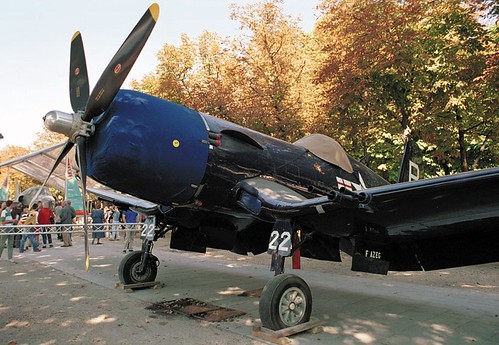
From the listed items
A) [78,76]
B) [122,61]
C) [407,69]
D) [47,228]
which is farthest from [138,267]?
[407,69]

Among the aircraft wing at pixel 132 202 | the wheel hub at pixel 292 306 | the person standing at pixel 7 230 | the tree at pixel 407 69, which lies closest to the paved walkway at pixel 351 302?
the wheel hub at pixel 292 306

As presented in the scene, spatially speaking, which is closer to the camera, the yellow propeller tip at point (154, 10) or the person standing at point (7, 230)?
the yellow propeller tip at point (154, 10)

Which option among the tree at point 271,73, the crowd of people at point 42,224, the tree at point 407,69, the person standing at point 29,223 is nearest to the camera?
the tree at point 407,69

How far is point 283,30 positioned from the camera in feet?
55.3

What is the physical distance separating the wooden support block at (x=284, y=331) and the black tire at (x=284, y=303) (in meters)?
0.07

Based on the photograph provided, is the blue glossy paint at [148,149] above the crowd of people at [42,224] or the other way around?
above

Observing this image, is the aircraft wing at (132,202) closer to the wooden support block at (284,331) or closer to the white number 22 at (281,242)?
the white number 22 at (281,242)

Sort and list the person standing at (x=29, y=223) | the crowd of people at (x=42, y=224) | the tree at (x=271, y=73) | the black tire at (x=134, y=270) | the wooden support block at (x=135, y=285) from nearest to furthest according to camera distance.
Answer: the wooden support block at (x=135, y=285) → the black tire at (x=134, y=270) → the crowd of people at (x=42, y=224) → the person standing at (x=29, y=223) → the tree at (x=271, y=73)

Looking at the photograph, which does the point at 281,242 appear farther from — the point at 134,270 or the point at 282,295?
the point at 134,270

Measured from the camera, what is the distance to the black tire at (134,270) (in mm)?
7574

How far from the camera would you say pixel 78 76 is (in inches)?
218

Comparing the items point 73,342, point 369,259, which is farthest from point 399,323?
point 73,342

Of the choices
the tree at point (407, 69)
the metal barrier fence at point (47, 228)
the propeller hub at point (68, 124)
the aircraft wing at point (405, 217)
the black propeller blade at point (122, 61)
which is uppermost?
the tree at point (407, 69)

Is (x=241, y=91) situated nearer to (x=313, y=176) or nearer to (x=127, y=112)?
(x=313, y=176)
